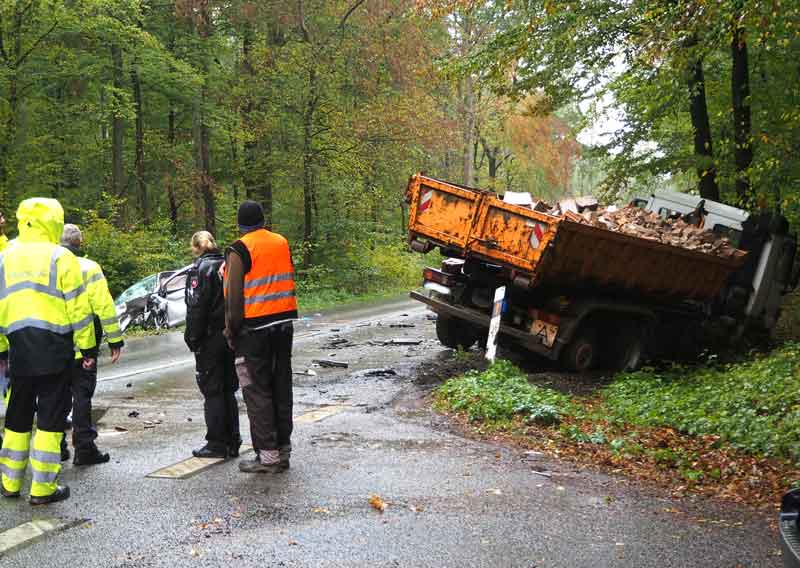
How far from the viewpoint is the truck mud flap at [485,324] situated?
10430 millimetres

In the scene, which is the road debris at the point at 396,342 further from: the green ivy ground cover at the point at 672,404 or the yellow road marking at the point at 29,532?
the yellow road marking at the point at 29,532

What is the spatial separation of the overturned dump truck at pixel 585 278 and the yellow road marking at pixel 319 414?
291cm

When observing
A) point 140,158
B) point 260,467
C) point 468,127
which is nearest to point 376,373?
point 260,467

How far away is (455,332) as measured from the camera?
1270cm

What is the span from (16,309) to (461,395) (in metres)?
4.70

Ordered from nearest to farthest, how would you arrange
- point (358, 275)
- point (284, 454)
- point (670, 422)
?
1. point (284, 454)
2. point (670, 422)
3. point (358, 275)

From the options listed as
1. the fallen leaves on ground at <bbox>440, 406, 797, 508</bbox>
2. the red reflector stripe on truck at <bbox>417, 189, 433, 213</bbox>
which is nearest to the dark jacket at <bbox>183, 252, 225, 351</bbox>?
the fallen leaves on ground at <bbox>440, 406, 797, 508</bbox>

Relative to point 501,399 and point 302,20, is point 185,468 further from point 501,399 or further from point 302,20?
point 302,20

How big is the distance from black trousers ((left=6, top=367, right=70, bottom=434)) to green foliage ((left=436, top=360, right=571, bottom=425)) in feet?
12.9

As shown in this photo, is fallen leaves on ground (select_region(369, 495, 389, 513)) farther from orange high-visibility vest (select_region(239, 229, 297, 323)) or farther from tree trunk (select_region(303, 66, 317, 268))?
tree trunk (select_region(303, 66, 317, 268))

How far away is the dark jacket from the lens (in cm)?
607

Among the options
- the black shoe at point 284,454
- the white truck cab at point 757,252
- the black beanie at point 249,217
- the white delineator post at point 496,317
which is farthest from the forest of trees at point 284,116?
the black shoe at point 284,454

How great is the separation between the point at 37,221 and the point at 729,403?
6.18m

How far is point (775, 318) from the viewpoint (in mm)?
13195
